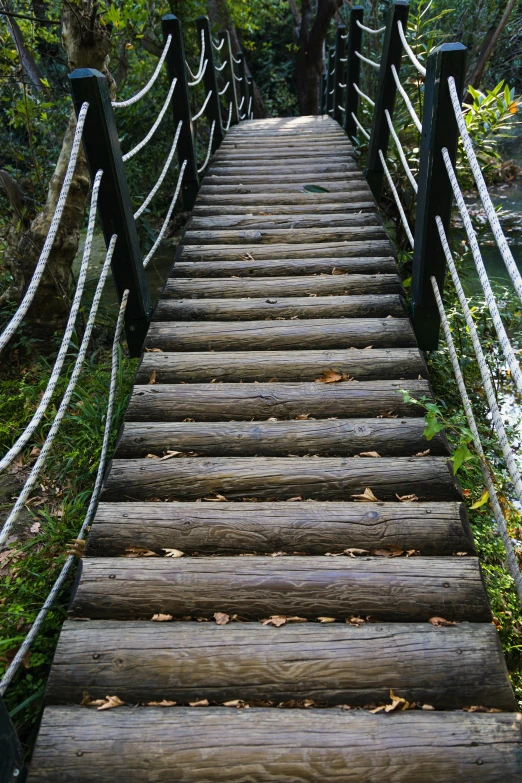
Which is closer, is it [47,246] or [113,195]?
[47,246]

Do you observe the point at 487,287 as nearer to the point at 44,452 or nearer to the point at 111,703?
the point at 44,452

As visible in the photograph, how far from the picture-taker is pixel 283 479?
1956mm

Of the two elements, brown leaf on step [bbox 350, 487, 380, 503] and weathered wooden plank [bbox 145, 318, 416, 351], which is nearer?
brown leaf on step [bbox 350, 487, 380, 503]

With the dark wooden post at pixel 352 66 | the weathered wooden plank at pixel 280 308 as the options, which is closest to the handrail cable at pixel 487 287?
the weathered wooden plank at pixel 280 308

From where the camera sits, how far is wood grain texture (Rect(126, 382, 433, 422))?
7.36ft

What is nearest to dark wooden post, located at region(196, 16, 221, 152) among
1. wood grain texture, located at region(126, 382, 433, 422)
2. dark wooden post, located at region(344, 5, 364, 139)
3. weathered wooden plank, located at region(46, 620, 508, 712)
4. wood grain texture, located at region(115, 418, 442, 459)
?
dark wooden post, located at region(344, 5, 364, 139)

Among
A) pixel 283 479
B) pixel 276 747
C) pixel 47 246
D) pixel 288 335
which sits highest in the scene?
pixel 47 246

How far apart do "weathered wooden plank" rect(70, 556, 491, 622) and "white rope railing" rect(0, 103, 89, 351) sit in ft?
2.53

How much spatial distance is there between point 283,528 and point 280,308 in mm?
1355

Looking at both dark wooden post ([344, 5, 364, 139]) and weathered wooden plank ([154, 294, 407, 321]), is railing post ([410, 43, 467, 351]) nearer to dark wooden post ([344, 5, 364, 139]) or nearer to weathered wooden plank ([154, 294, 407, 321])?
weathered wooden plank ([154, 294, 407, 321])

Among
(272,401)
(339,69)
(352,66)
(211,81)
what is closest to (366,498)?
(272,401)

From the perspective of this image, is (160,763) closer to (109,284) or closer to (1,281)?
(1,281)

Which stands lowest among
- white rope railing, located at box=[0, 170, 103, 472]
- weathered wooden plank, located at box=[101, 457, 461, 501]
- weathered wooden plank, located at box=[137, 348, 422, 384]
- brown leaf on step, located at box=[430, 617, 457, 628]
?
brown leaf on step, located at box=[430, 617, 457, 628]

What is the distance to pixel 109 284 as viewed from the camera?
6.12 metres
